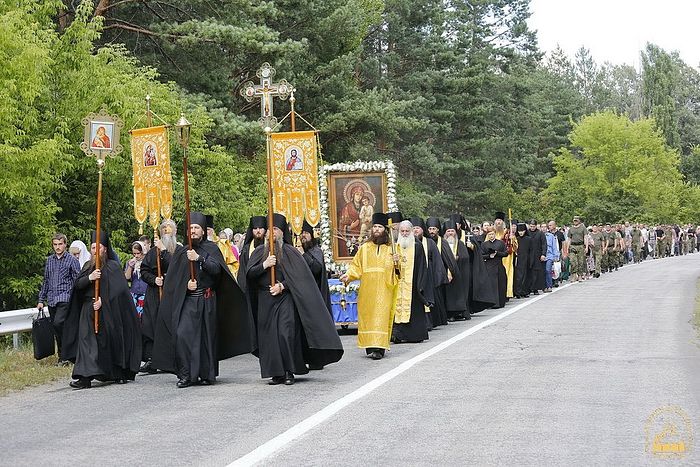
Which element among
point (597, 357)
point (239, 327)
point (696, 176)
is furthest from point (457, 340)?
point (696, 176)

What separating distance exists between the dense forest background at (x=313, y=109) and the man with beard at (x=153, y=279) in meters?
4.87

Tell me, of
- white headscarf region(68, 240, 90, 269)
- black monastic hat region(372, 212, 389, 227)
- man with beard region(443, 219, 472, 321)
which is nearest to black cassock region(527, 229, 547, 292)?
man with beard region(443, 219, 472, 321)

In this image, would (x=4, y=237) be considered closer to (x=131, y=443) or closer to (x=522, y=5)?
(x=131, y=443)

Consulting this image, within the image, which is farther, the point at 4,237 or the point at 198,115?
the point at 198,115

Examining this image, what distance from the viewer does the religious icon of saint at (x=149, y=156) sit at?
15.7 metres

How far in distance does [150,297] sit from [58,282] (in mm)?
1193

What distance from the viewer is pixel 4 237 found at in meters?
20.6

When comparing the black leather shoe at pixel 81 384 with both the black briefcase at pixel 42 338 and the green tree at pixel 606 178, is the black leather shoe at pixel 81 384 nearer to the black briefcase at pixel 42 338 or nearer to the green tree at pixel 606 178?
the black briefcase at pixel 42 338

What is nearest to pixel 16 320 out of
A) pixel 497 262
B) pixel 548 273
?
pixel 497 262

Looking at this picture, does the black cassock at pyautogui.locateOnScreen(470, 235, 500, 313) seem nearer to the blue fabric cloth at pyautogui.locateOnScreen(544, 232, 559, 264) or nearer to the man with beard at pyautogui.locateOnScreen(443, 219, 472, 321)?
the man with beard at pyautogui.locateOnScreen(443, 219, 472, 321)

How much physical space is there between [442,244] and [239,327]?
336 inches

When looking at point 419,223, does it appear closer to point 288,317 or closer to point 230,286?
point 230,286

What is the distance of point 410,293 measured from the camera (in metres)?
17.1

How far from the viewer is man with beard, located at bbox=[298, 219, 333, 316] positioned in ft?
43.9
